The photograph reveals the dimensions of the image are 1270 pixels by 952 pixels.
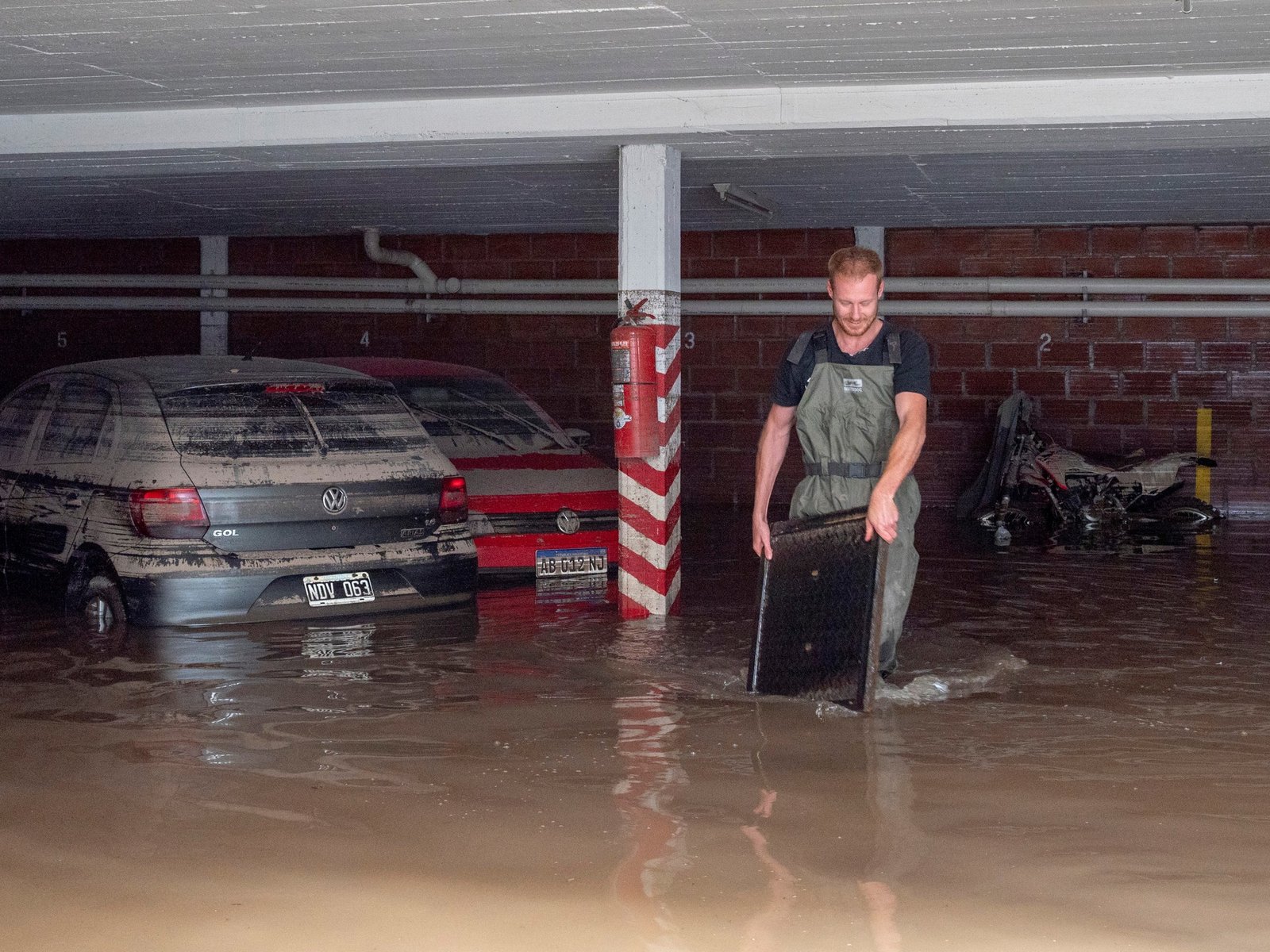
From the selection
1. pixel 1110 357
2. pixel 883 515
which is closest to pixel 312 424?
pixel 883 515

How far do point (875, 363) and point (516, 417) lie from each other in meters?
4.49

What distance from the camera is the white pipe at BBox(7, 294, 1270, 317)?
12.7m

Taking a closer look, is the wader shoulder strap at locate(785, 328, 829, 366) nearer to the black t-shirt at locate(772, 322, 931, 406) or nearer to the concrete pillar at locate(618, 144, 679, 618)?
the black t-shirt at locate(772, 322, 931, 406)

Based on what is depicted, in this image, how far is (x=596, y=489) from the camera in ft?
27.3

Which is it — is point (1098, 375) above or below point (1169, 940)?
above

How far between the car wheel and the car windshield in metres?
2.59

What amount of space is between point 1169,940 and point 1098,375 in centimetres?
1079

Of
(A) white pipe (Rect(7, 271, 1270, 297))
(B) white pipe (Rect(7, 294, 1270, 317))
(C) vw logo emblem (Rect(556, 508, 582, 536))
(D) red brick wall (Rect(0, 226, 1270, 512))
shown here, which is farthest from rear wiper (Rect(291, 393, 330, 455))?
(D) red brick wall (Rect(0, 226, 1270, 512))

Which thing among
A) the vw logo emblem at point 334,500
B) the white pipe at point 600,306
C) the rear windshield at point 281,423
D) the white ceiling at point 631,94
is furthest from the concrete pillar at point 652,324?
the white pipe at point 600,306

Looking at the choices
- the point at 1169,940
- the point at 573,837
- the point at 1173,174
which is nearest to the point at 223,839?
the point at 573,837

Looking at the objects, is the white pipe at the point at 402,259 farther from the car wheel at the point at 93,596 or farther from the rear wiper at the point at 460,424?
the car wheel at the point at 93,596

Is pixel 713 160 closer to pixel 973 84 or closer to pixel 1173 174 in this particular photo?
pixel 973 84

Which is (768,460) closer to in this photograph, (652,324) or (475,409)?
(652,324)

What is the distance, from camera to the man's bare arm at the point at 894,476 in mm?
4859
